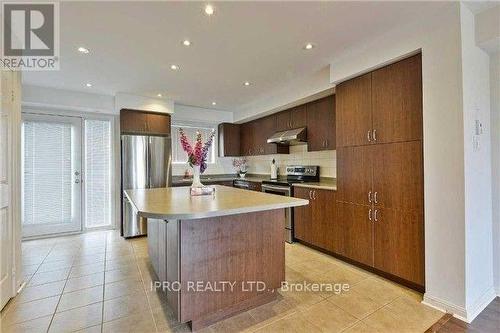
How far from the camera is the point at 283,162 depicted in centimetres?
501

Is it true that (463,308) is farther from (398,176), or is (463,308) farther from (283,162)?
(283,162)

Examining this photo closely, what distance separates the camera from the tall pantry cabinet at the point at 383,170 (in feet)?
7.48

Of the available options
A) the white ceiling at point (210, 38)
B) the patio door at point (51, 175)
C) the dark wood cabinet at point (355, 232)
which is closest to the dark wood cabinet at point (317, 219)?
the dark wood cabinet at point (355, 232)

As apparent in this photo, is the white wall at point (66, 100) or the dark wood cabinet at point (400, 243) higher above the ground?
the white wall at point (66, 100)

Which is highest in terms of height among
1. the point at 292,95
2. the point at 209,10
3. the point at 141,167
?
the point at 209,10

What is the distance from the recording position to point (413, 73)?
2.29 meters

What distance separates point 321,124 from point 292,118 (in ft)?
2.35

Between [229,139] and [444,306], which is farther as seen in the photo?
[229,139]

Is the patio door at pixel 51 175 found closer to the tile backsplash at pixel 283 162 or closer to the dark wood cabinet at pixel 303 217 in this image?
the tile backsplash at pixel 283 162

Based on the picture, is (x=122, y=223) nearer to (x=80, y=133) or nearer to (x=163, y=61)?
(x=80, y=133)

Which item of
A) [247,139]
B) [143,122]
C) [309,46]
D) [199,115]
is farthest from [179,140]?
[309,46]

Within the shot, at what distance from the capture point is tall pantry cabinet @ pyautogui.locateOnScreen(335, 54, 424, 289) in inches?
89.8

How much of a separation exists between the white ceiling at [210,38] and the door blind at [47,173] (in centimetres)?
87

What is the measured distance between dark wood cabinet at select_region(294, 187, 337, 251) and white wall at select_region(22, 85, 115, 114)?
3.70m
